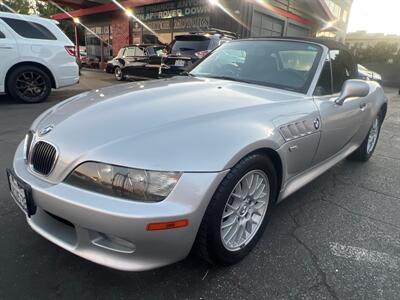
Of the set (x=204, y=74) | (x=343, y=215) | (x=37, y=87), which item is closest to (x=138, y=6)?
(x=37, y=87)

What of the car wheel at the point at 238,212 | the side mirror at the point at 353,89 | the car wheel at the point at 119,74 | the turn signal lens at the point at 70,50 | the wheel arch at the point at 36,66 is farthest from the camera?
the car wheel at the point at 119,74

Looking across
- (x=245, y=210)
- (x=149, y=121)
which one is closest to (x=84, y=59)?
(x=149, y=121)

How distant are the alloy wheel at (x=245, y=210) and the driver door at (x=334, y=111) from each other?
2.68 ft

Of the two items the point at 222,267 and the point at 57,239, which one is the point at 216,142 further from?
the point at 57,239

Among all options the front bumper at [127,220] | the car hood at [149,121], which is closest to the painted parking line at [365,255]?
the car hood at [149,121]

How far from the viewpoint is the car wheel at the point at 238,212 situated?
6.07ft

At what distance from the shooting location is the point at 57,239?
184 cm

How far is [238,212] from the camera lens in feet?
7.15

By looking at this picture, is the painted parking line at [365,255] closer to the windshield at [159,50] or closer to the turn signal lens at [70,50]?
the turn signal lens at [70,50]

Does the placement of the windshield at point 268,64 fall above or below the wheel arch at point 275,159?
above

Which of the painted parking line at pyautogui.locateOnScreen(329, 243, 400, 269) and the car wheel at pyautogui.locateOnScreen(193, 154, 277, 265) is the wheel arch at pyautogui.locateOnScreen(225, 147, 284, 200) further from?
the painted parking line at pyautogui.locateOnScreen(329, 243, 400, 269)

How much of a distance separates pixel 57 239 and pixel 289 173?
1695 millimetres

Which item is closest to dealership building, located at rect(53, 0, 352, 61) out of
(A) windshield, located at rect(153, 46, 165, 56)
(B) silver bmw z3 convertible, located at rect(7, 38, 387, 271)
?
(A) windshield, located at rect(153, 46, 165, 56)

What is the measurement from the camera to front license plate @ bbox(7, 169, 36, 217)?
6.13 ft
